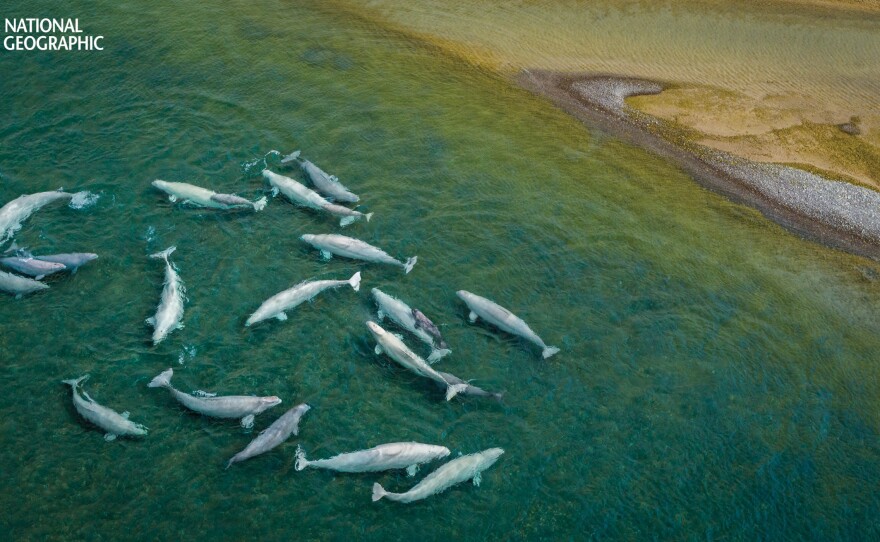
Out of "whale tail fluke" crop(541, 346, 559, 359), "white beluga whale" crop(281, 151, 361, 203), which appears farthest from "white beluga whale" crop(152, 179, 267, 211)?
"whale tail fluke" crop(541, 346, 559, 359)

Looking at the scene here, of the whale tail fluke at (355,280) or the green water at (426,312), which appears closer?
the green water at (426,312)

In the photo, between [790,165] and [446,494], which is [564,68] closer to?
[790,165]

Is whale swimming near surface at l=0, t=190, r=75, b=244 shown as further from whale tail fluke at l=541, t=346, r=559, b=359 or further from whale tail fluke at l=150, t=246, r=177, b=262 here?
whale tail fluke at l=541, t=346, r=559, b=359

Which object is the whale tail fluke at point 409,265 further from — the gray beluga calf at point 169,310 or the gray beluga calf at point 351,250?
the gray beluga calf at point 169,310

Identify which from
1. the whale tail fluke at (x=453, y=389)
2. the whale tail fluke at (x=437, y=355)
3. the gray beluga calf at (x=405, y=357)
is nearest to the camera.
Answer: the whale tail fluke at (x=453, y=389)

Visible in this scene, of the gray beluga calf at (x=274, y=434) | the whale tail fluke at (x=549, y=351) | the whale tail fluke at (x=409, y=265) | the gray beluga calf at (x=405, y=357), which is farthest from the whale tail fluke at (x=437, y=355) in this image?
the gray beluga calf at (x=274, y=434)

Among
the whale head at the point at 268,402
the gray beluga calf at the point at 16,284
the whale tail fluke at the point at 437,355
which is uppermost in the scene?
the whale tail fluke at the point at 437,355
